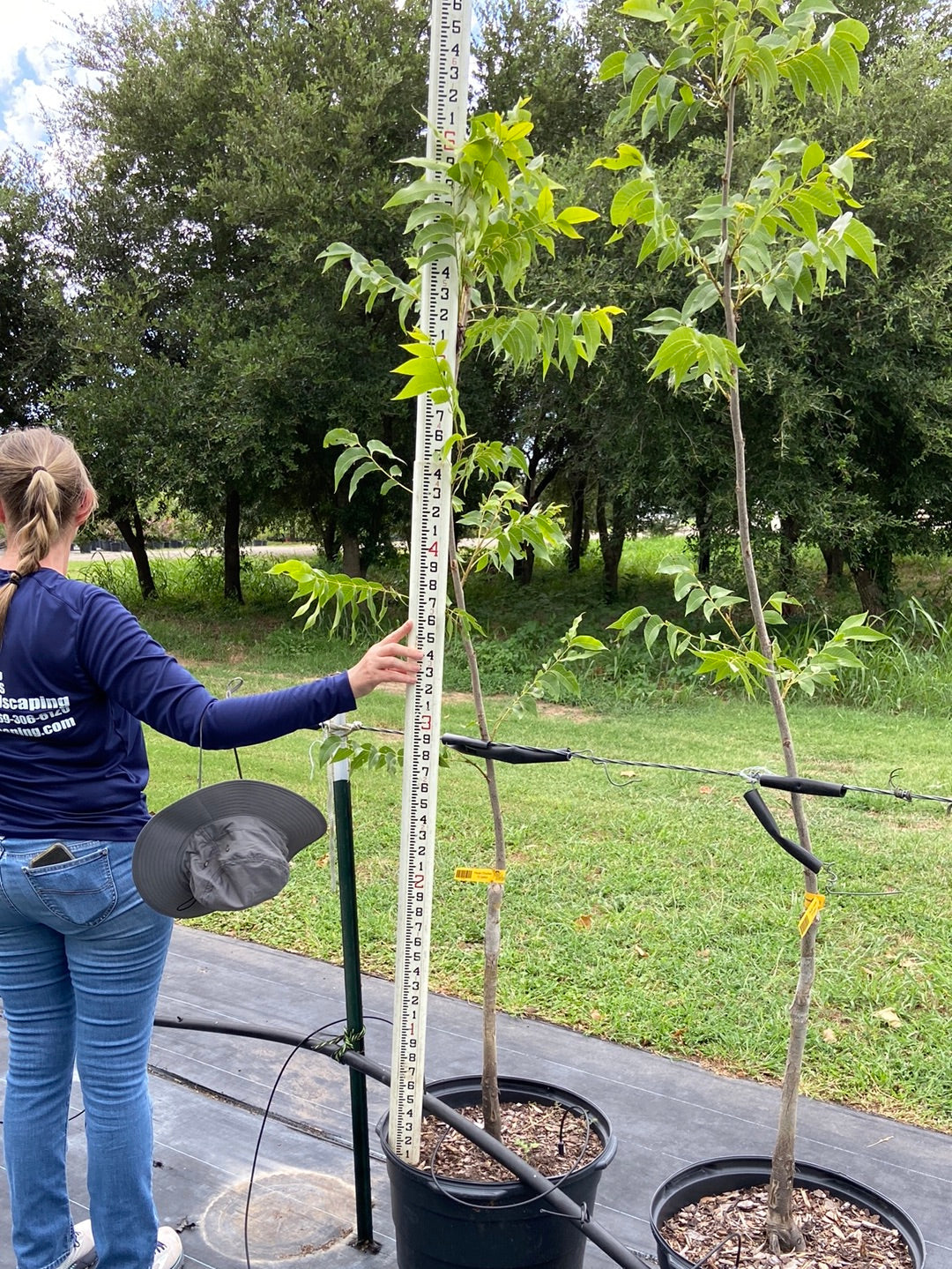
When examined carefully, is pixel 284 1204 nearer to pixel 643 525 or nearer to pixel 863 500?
pixel 863 500

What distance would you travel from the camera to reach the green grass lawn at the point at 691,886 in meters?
3.93

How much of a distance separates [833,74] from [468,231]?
75cm

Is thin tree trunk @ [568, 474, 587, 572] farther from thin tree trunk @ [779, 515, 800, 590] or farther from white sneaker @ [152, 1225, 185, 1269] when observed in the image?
white sneaker @ [152, 1225, 185, 1269]

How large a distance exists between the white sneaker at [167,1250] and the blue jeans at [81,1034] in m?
0.15

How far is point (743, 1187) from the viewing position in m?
2.46

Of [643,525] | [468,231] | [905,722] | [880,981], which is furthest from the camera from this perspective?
[643,525]

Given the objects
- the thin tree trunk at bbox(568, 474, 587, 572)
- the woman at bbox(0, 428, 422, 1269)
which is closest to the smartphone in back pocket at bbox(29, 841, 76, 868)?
the woman at bbox(0, 428, 422, 1269)

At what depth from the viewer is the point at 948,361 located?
35.1 feet

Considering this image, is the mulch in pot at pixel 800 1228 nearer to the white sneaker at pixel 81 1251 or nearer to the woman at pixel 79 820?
the woman at pixel 79 820

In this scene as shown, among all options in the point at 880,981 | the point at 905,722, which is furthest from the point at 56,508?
the point at 905,722

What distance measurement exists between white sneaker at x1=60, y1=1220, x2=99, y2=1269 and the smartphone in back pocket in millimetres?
1013

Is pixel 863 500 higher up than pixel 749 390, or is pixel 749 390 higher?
pixel 749 390

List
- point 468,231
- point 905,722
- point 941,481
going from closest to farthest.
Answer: point 468,231 < point 905,722 < point 941,481

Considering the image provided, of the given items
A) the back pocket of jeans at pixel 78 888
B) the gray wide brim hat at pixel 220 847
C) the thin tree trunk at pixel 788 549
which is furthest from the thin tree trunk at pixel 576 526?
the back pocket of jeans at pixel 78 888
